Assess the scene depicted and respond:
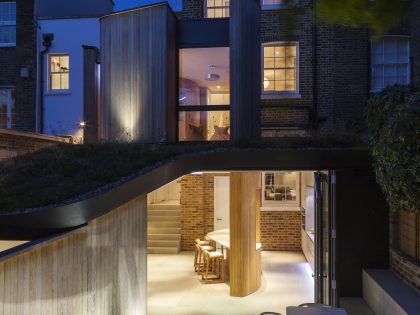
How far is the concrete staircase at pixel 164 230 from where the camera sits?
14.3m

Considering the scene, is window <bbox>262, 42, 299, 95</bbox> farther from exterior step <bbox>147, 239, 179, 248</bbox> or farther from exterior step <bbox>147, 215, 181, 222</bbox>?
exterior step <bbox>147, 239, 179, 248</bbox>

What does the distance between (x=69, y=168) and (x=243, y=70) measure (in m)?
5.80

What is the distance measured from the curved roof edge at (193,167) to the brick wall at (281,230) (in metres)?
6.76

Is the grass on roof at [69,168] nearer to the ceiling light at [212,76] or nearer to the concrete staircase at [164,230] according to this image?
the ceiling light at [212,76]

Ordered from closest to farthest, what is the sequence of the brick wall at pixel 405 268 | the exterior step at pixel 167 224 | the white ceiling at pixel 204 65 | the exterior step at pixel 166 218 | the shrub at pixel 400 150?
the shrub at pixel 400 150
the brick wall at pixel 405 268
the white ceiling at pixel 204 65
the exterior step at pixel 167 224
the exterior step at pixel 166 218

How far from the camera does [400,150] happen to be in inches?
221

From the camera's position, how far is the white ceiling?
1185cm

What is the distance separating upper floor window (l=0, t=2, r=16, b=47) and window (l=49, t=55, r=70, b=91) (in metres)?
1.56

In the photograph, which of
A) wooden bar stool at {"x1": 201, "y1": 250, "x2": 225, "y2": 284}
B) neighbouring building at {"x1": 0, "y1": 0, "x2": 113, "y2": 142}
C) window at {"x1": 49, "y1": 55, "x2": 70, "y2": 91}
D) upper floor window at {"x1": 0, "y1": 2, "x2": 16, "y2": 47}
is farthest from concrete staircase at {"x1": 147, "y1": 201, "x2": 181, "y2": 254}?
upper floor window at {"x1": 0, "y1": 2, "x2": 16, "y2": 47}

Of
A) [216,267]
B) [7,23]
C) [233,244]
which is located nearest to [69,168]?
[233,244]

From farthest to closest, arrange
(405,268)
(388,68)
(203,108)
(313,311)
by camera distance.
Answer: (388,68) → (203,108) → (405,268) → (313,311)

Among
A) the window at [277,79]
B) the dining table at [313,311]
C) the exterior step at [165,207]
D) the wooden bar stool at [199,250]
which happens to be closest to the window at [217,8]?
the window at [277,79]

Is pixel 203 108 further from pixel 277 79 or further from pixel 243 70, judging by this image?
pixel 277 79

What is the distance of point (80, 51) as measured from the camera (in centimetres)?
1544
